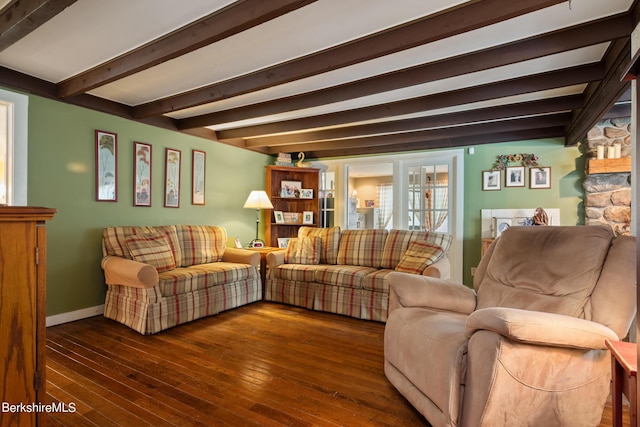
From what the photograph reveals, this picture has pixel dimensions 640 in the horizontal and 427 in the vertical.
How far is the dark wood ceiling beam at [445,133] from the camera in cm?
398

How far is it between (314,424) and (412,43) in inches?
86.6

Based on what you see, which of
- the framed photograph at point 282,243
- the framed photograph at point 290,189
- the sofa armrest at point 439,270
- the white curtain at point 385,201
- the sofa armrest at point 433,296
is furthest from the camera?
the white curtain at point 385,201

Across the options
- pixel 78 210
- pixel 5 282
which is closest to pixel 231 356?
pixel 5 282

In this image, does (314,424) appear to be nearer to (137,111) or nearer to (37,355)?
(37,355)

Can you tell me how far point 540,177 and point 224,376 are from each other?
4396 millimetres

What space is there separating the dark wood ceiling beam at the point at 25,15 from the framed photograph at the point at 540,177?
4906 millimetres

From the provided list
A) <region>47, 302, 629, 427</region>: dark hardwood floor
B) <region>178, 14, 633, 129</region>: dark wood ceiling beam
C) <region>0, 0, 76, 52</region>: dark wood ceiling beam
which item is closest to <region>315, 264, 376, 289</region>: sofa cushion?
<region>47, 302, 629, 427</region>: dark hardwood floor

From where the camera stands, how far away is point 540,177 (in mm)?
4465

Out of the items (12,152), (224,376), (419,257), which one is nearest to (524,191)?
(419,257)

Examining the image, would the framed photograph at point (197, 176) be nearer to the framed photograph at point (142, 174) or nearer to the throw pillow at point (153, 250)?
the framed photograph at point (142, 174)

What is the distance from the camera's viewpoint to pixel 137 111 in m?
3.80

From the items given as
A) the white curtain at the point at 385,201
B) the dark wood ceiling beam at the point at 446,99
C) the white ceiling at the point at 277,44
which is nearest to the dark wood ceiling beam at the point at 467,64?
the white ceiling at the point at 277,44

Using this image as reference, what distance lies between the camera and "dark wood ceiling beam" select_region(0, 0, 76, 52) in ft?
5.88

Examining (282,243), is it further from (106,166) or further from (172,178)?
(106,166)
